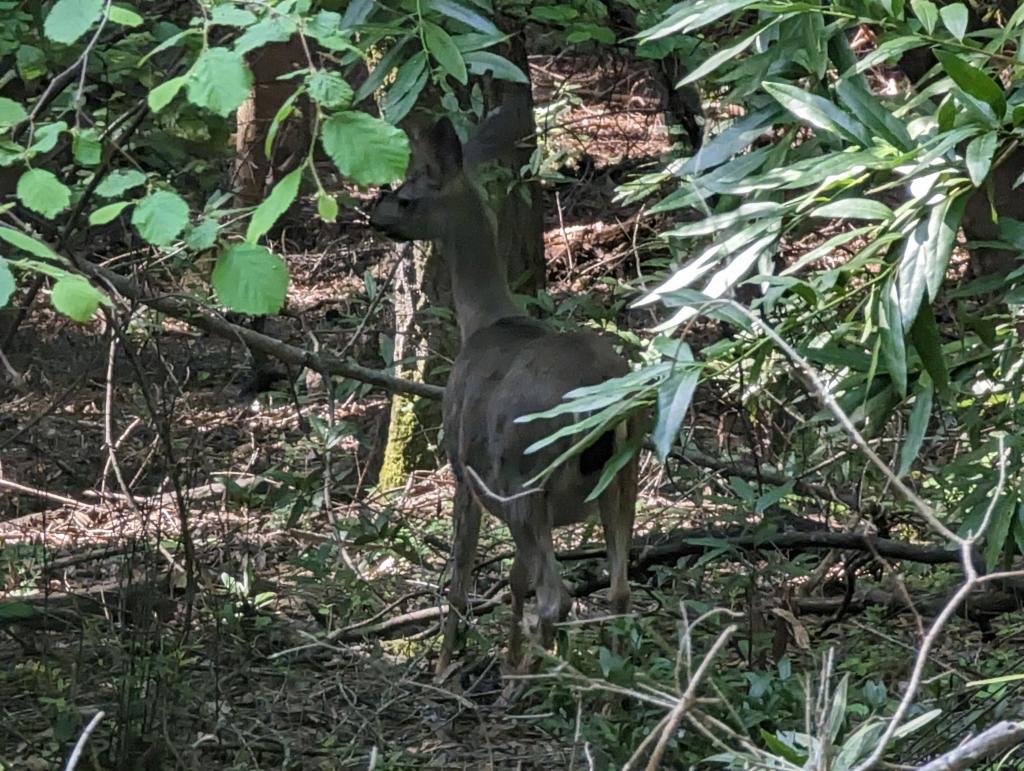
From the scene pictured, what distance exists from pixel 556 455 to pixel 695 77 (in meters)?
2.12

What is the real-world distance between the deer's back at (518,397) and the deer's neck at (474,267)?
1.15 feet

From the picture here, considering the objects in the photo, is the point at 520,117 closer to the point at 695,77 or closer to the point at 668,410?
the point at 695,77

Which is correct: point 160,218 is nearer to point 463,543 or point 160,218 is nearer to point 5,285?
point 5,285

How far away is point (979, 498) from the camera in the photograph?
4375mm

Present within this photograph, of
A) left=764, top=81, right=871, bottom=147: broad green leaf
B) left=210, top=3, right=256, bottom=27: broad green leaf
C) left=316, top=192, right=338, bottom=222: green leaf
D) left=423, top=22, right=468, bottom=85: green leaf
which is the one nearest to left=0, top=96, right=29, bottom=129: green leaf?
left=210, top=3, right=256, bottom=27: broad green leaf

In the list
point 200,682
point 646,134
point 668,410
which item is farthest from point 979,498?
point 646,134

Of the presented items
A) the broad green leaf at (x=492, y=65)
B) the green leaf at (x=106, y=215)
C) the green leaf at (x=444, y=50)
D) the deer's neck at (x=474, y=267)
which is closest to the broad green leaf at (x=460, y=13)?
the green leaf at (x=444, y=50)

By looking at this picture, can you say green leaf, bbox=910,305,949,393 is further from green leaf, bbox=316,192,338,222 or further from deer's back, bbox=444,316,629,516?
deer's back, bbox=444,316,629,516

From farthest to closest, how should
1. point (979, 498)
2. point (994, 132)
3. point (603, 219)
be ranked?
point (603, 219), point (979, 498), point (994, 132)

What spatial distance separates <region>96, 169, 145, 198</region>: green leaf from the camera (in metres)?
3.03

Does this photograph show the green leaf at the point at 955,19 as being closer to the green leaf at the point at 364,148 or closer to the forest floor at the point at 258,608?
the green leaf at the point at 364,148

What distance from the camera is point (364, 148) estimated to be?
270 cm

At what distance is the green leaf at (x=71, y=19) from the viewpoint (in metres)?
2.79

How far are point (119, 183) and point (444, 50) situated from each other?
3.26 feet
